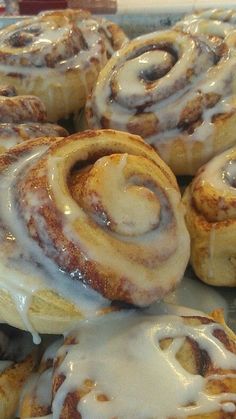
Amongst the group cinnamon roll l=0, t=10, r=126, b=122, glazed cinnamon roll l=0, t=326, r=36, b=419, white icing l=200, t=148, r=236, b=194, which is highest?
cinnamon roll l=0, t=10, r=126, b=122

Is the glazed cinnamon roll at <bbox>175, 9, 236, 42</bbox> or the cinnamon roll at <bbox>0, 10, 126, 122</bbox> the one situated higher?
the glazed cinnamon roll at <bbox>175, 9, 236, 42</bbox>

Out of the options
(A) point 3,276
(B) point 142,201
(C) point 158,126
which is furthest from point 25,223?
(C) point 158,126

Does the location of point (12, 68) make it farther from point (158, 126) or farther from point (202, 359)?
point (202, 359)

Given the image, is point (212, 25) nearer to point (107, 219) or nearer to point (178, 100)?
point (178, 100)

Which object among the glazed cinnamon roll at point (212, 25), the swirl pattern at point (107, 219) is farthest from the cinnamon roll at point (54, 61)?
the swirl pattern at point (107, 219)

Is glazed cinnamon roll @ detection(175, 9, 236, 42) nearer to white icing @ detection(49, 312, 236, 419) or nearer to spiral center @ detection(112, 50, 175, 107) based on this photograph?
spiral center @ detection(112, 50, 175, 107)

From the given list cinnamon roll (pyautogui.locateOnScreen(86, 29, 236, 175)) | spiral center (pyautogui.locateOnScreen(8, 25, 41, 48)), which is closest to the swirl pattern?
cinnamon roll (pyautogui.locateOnScreen(86, 29, 236, 175))
